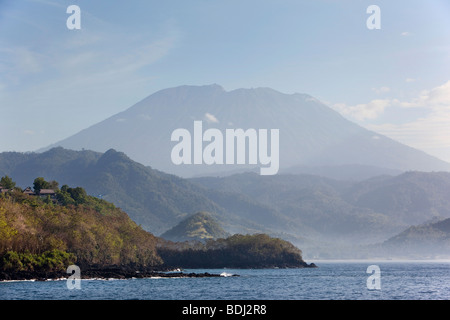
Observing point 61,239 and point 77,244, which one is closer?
point 61,239

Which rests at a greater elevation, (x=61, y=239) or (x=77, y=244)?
(x=61, y=239)

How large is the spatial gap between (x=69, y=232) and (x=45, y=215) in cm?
662

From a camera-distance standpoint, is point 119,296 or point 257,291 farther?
point 257,291

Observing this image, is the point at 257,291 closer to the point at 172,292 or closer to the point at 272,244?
the point at 172,292

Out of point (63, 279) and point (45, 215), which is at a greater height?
point (45, 215)

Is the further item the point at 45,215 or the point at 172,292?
the point at 45,215

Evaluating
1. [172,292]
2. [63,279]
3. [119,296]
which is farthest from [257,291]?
[63,279]

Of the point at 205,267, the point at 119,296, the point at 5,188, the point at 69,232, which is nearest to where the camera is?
the point at 119,296

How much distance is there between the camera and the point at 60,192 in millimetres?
164000
